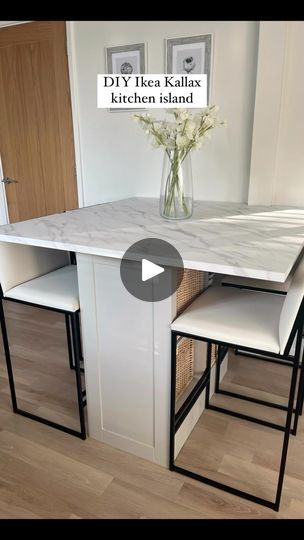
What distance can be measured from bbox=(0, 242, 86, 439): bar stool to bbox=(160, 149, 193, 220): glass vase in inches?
22.5

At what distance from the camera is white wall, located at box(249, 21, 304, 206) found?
6.23ft

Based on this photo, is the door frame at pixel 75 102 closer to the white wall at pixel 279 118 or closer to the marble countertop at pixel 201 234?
the marble countertop at pixel 201 234

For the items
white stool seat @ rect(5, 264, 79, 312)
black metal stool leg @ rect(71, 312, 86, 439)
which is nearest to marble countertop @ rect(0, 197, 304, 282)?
white stool seat @ rect(5, 264, 79, 312)

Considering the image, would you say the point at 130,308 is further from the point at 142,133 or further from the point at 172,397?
the point at 142,133

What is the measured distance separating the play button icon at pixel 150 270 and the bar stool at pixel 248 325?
0.14 meters

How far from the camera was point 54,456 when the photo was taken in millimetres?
1577

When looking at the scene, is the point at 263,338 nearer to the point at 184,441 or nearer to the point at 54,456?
the point at 184,441

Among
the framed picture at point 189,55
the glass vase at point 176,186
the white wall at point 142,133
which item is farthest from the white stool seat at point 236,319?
the framed picture at point 189,55

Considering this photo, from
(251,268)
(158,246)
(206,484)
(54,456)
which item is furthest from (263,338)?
(54,456)

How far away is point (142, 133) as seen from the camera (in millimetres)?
2467

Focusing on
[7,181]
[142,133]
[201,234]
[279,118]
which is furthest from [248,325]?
[7,181]

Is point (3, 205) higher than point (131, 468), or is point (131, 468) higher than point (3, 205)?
point (3, 205)

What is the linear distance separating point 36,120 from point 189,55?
4.53 ft
